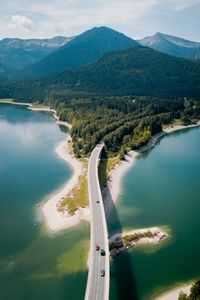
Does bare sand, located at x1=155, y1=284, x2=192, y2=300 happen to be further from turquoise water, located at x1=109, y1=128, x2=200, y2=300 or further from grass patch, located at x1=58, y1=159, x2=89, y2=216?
grass patch, located at x1=58, y1=159, x2=89, y2=216

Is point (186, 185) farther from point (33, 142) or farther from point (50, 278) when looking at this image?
point (33, 142)

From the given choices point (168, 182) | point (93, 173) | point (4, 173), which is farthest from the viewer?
point (4, 173)

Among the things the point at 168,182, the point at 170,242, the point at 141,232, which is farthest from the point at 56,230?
the point at 168,182

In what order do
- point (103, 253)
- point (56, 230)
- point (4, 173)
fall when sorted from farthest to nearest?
point (4, 173), point (56, 230), point (103, 253)


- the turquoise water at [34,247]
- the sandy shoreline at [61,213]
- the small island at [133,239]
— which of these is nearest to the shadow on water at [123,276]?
the small island at [133,239]

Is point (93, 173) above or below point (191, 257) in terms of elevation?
above

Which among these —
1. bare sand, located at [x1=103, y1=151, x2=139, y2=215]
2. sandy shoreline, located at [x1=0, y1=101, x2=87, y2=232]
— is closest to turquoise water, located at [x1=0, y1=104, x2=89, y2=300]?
sandy shoreline, located at [x1=0, y1=101, x2=87, y2=232]

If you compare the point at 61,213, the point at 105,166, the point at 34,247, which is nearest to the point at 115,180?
the point at 105,166
